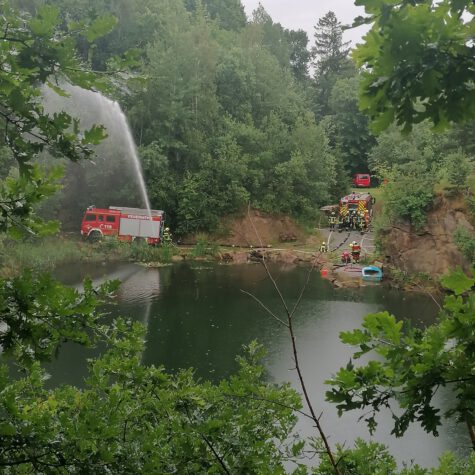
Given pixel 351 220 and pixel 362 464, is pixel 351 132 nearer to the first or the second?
pixel 351 220

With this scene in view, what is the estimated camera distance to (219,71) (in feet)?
98.3

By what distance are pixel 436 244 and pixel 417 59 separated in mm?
18661

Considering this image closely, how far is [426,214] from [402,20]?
63.2 feet

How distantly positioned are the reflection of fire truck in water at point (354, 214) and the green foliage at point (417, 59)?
25.1m

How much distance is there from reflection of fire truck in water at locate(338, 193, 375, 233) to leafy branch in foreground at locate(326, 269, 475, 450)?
2507 centimetres

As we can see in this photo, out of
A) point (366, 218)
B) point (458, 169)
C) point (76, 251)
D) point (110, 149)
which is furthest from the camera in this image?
point (366, 218)

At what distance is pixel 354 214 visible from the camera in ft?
89.7

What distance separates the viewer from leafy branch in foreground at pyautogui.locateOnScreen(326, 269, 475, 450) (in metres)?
2.02

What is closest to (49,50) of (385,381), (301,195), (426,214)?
(385,381)

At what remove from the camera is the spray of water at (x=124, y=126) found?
26827mm

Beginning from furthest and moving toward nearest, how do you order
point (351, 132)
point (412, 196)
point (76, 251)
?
point (351, 132) → point (76, 251) → point (412, 196)

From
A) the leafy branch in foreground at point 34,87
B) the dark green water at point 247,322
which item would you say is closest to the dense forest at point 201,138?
the dark green water at point 247,322

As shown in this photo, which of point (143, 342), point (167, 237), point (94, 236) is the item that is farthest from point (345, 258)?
point (143, 342)

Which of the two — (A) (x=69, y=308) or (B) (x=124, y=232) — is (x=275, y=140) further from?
(A) (x=69, y=308)
